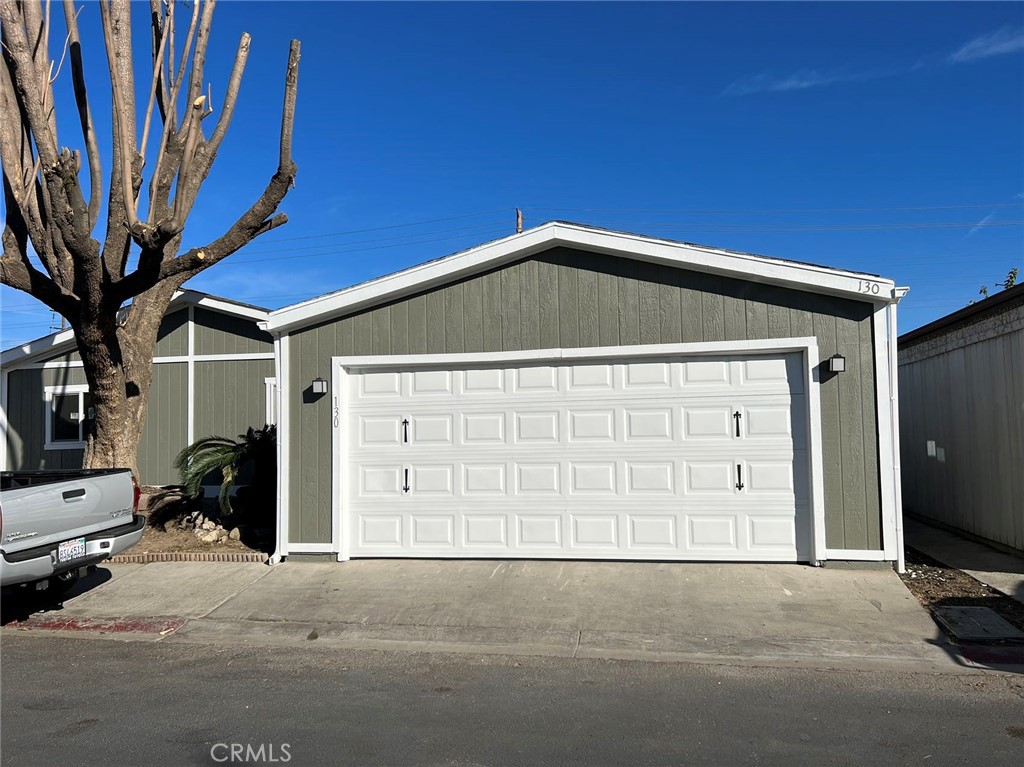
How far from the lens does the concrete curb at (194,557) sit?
892 cm

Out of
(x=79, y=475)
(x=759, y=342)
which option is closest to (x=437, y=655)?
(x=79, y=475)

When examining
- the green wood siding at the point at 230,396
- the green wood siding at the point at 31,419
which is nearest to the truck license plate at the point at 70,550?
the green wood siding at the point at 230,396

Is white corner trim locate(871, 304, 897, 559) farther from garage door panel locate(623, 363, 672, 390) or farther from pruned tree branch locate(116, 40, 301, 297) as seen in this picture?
pruned tree branch locate(116, 40, 301, 297)

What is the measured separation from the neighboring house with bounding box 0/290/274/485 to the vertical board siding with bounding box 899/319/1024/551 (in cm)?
1064

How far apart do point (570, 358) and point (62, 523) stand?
5.34 m

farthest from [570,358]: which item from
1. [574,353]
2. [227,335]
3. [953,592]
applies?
[227,335]

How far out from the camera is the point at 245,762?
13.1 feet

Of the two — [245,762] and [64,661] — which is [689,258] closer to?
[245,762]

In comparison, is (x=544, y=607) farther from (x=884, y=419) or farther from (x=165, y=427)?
(x=165, y=427)

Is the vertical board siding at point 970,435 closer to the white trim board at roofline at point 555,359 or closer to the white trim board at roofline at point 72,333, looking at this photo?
the white trim board at roofline at point 555,359

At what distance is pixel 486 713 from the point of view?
4.64 meters

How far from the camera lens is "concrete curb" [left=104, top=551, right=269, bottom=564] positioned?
8.92 m

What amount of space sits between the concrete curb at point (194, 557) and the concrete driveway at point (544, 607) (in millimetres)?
217

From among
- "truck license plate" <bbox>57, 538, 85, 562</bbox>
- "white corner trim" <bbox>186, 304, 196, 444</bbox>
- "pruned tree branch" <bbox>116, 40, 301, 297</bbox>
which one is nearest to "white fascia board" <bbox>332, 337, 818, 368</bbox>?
"pruned tree branch" <bbox>116, 40, 301, 297</bbox>
